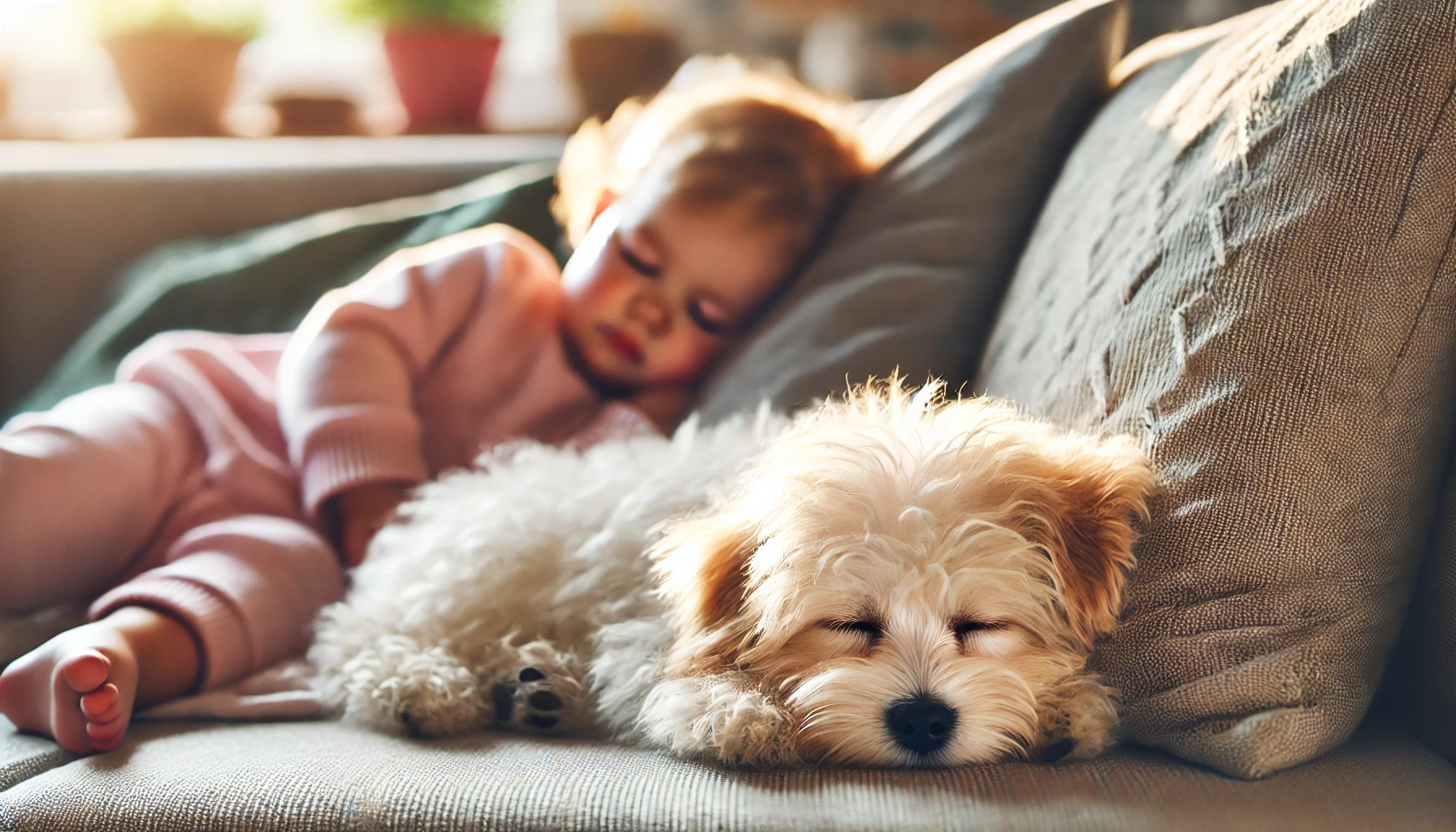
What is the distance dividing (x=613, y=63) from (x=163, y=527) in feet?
5.80

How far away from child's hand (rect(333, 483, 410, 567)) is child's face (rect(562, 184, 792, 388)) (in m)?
0.40

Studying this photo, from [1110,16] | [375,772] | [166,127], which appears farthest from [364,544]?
[166,127]

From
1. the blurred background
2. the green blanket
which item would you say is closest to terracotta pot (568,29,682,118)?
the blurred background

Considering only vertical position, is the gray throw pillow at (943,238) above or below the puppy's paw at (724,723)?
above

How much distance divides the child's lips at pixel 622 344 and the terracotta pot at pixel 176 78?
62.6 inches

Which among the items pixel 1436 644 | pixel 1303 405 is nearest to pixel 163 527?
pixel 1303 405

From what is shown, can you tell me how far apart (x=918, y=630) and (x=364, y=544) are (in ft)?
3.00

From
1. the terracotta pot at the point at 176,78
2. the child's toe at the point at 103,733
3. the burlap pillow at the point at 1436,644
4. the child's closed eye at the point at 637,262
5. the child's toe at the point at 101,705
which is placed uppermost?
the terracotta pot at the point at 176,78

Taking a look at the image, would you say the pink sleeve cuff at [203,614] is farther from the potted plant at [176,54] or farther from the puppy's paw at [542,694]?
the potted plant at [176,54]

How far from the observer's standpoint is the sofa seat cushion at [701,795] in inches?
32.4

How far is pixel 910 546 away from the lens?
2.97ft

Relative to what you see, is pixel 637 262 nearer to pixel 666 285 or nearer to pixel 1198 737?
pixel 666 285

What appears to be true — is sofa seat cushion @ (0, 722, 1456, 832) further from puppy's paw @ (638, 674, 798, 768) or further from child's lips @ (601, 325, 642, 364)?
child's lips @ (601, 325, 642, 364)

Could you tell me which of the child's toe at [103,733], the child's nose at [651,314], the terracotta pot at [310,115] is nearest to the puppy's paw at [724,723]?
the child's toe at [103,733]
